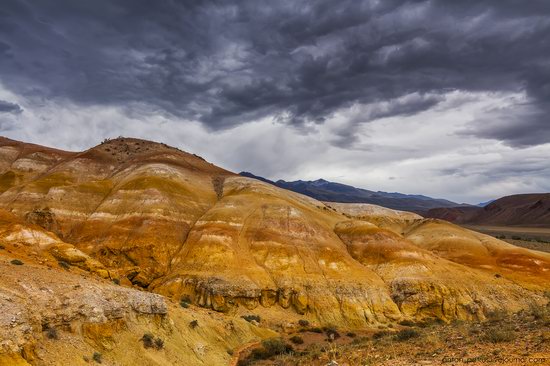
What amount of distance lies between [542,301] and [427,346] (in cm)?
4606

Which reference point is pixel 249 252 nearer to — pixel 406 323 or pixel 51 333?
pixel 406 323

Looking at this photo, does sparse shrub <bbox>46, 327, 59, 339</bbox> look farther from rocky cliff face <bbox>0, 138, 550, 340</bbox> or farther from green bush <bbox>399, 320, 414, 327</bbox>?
green bush <bbox>399, 320, 414, 327</bbox>

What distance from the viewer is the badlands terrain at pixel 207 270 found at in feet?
68.9

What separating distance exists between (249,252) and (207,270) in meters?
6.77

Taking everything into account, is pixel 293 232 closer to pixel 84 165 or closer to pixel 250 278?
pixel 250 278

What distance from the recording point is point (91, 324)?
1998 centimetres

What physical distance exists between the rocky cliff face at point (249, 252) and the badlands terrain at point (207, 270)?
197 mm

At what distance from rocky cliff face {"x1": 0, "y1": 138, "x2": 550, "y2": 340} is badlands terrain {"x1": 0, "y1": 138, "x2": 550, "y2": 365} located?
7.8 inches

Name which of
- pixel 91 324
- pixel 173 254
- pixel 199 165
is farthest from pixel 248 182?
pixel 91 324

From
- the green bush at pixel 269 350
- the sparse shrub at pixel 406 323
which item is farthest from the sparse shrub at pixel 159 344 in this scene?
the sparse shrub at pixel 406 323

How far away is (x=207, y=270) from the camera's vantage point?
4722 cm

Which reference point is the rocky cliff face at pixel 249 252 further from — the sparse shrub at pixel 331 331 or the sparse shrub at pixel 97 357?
the sparse shrub at pixel 97 357

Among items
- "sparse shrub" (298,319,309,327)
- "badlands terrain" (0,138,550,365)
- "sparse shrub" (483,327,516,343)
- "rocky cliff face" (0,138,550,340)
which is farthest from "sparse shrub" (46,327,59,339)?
"sparse shrub" (298,319,309,327)

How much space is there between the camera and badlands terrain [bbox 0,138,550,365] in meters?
21.0
